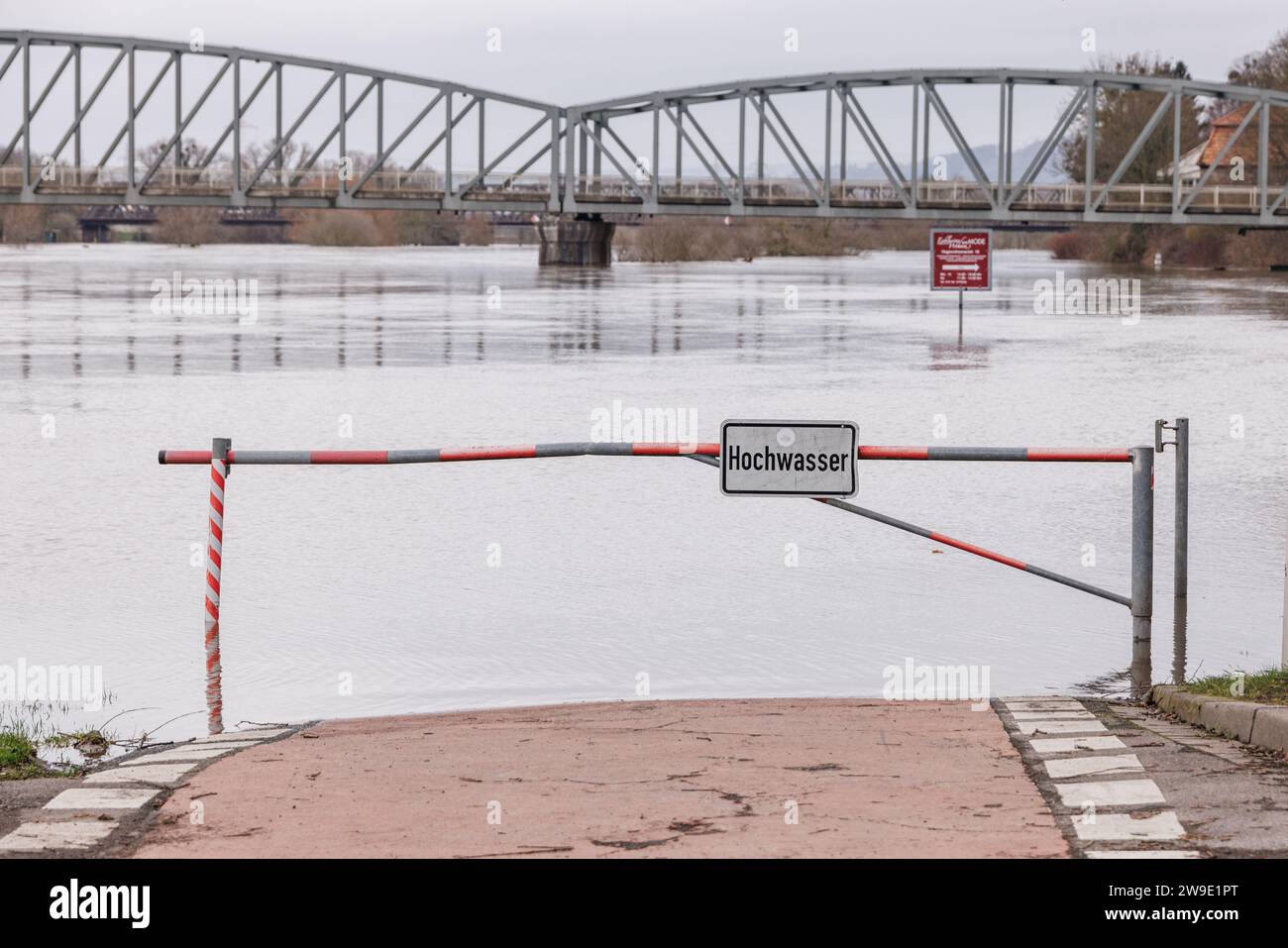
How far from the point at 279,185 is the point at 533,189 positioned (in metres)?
12.8

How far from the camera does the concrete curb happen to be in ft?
25.6

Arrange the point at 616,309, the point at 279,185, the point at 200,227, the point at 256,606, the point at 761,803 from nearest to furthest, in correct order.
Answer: the point at 761,803 → the point at 256,606 → the point at 616,309 → the point at 279,185 → the point at 200,227

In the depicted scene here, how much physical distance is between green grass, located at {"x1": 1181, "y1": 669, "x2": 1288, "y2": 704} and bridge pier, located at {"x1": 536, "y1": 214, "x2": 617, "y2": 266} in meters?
91.8

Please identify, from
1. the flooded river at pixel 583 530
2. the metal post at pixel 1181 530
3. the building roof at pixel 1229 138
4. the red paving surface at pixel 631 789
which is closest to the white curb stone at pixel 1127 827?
the red paving surface at pixel 631 789

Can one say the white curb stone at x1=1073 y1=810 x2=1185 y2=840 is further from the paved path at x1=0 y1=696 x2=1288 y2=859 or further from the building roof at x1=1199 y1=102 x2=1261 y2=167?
the building roof at x1=1199 y1=102 x2=1261 y2=167

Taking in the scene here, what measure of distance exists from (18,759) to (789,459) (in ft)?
13.7

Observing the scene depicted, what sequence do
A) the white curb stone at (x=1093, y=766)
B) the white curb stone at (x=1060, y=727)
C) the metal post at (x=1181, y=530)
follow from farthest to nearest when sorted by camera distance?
the metal post at (x=1181, y=530)
the white curb stone at (x=1060, y=727)
the white curb stone at (x=1093, y=766)

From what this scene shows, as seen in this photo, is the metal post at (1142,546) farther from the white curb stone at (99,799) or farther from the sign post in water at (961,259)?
the sign post in water at (961,259)

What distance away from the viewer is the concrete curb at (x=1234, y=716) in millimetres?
7789

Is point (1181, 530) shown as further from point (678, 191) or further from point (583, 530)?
point (678, 191)

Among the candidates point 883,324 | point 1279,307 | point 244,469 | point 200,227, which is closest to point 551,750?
point 244,469

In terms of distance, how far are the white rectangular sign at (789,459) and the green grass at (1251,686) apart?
82.1 inches

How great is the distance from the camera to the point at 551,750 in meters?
8.07
